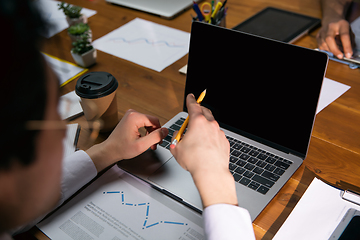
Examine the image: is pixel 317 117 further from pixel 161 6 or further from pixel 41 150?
pixel 161 6

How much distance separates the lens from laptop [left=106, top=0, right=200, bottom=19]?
147 centimetres

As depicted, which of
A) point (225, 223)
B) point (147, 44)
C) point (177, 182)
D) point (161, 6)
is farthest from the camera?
point (161, 6)

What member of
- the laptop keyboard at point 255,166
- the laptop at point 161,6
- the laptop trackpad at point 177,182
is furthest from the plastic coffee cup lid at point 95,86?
the laptop at point 161,6

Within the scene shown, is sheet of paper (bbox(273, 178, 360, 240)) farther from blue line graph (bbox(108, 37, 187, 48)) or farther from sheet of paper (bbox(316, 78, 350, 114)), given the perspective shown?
blue line graph (bbox(108, 37, 187, 48))

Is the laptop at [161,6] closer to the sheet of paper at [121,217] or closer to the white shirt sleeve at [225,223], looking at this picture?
the sheet of paper at [121,217]

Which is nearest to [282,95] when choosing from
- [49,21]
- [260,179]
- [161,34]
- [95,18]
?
[260,179]

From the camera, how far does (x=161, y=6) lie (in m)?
1.52

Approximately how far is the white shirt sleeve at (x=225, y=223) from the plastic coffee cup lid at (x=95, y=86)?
0.42m

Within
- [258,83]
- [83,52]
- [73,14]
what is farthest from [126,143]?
[73,14]

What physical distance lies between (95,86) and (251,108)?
412 millimetres

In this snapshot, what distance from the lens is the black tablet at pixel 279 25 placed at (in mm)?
1219

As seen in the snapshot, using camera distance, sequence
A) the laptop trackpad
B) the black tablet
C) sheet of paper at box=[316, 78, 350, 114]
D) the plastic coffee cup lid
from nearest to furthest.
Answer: the laptop trackpad
the plastic coffee cup lid
sheet of paper at box=[316, 78, 350, 114]
the black tablet

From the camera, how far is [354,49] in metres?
1.12

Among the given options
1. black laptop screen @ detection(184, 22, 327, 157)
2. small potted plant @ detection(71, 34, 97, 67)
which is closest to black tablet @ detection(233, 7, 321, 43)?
black laptop screen @ detection(184, 22, 327, 157)
